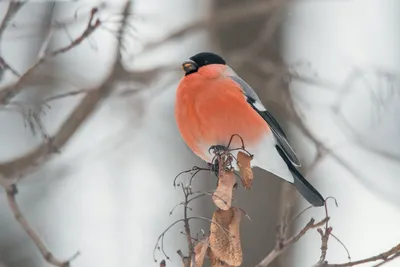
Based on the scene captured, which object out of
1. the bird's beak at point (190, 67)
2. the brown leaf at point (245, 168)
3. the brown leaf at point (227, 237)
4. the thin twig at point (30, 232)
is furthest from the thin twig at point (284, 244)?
the bird's beak at point (190, 67)

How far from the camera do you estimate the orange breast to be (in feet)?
5.74

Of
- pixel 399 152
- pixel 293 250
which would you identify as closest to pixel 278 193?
pixel 293 250

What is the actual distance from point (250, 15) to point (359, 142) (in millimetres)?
929

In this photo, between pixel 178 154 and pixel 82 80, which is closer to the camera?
pixel 82 80

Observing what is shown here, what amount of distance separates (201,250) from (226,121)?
2.14ft

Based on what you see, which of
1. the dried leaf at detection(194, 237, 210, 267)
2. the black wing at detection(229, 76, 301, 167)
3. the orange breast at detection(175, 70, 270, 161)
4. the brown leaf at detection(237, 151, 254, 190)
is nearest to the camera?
the dried leaf at detection(194, 237, 210, 267)

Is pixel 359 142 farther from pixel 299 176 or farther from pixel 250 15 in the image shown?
pixel 250 15

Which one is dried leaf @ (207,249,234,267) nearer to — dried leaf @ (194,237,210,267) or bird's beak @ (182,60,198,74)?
dried leaf @ (194,237,210,267)

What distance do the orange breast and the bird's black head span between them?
2.5 inches

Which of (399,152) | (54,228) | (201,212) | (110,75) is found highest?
(110,75)

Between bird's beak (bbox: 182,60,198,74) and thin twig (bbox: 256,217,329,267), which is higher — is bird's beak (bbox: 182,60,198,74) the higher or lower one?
the lower one

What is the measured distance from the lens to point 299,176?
186 cm

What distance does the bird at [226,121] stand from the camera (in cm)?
176

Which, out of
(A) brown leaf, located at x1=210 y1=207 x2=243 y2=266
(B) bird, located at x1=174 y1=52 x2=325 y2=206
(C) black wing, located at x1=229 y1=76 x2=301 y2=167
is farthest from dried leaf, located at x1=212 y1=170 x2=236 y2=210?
(C) black wing, located at x1=229 y1=76 x2=301 y2=167
